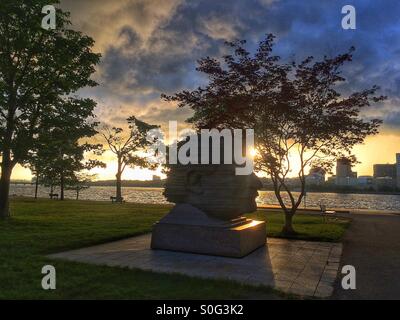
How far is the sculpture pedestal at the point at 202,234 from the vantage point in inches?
381

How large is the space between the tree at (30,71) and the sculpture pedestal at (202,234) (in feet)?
31.6

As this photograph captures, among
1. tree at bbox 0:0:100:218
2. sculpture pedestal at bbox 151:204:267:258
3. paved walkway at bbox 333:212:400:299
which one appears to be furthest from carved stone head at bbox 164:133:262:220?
tree at bbox 0:0:100:218

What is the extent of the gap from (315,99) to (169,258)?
8.72m

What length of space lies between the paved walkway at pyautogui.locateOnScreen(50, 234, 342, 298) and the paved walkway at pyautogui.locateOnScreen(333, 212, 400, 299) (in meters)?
0.45

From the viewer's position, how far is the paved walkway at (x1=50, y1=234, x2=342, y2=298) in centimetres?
724

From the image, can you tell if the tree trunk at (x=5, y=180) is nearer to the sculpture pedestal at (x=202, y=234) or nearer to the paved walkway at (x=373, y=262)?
the sculpture pedestal at (x=202, y=234)

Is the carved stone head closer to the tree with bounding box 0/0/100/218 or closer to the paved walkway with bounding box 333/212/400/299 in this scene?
the paved walkway with bounding box 333/212/400/299

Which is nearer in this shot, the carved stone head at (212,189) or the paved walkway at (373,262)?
the paved walkway at (373,262)

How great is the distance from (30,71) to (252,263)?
14.2 m

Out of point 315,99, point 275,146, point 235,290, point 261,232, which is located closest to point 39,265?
point 235,290

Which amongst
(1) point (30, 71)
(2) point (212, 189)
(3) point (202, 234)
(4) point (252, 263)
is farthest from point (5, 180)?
(4) point (252, 263)

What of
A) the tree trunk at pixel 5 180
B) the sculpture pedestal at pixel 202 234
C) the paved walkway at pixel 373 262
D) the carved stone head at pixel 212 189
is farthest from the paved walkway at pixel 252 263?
the tree trunk at pixel 5 180

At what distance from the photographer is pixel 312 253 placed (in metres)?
10.5

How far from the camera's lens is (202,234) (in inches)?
395
